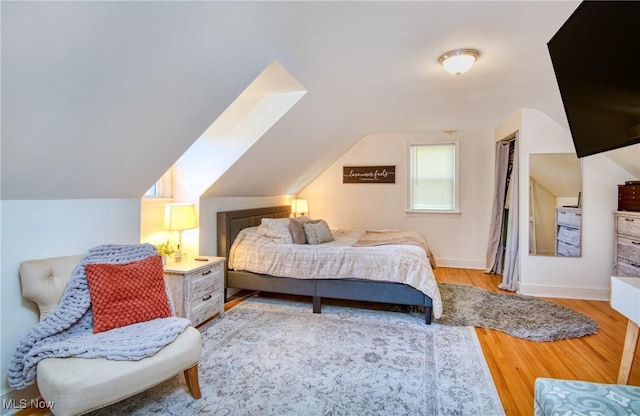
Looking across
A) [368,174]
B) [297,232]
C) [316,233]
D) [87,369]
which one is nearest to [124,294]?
→ [87,369]

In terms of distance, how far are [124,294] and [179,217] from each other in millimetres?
1071

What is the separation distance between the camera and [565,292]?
3.87 m

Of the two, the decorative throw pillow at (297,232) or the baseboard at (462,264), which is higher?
the decorative throw pillow at (297,232)

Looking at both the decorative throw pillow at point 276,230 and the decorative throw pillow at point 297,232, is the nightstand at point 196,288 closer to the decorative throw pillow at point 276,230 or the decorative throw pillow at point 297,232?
the decorative throw pillow at point 276,230

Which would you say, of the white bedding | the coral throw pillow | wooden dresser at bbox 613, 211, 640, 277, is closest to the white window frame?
wooden dresser at bbox 613, 211, 640, 277

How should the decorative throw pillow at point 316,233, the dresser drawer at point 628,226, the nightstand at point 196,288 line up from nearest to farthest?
the nightstand at point 196,288
the dresser drawer at point 628,226
the decorative throw pillow at point 316,233

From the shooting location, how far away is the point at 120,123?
6.57 feet

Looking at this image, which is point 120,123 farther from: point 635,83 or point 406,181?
point 406,181

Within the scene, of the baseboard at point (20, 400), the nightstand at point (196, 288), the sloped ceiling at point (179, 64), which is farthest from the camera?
the nightstand at point (196, 288)

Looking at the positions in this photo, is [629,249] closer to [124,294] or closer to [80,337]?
[124,294]

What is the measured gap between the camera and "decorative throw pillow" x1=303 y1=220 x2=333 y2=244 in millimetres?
3926

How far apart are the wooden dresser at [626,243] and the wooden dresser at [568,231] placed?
1.06ft

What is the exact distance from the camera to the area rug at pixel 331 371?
1.89m

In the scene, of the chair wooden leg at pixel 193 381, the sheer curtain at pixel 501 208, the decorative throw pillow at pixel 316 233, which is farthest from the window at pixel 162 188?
the sheer curtain at pixel 501 208
